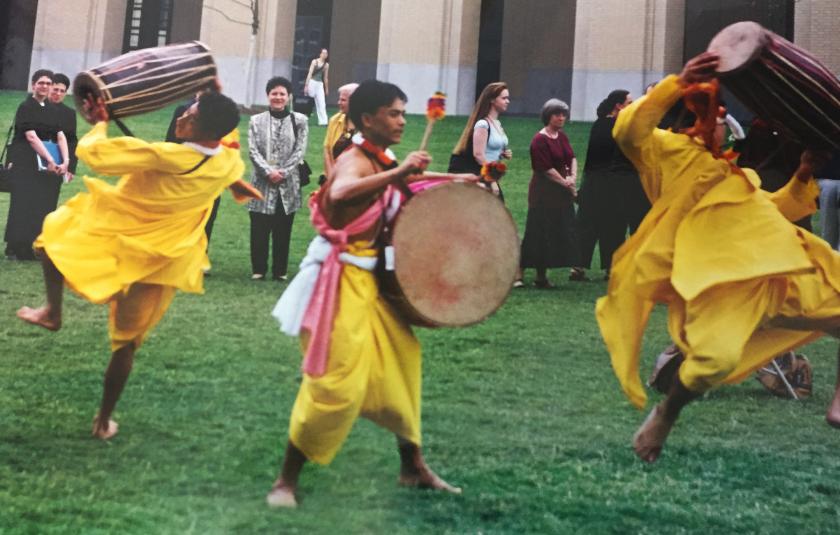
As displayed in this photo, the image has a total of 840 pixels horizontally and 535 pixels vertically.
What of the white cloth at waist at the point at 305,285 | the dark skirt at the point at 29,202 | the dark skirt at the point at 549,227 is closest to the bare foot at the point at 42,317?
the dark skirt at the point at 29,202

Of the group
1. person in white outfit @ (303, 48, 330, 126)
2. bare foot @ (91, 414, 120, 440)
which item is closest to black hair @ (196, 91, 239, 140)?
person in white outfit @ (303, 48, 330, 126)

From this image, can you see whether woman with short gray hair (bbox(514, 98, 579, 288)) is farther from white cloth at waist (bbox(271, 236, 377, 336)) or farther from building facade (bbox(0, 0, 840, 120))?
white cloth at waist (bbox(271, 236, 377, 336))

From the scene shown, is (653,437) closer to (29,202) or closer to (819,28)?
(819,28)

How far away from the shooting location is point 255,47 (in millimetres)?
3863

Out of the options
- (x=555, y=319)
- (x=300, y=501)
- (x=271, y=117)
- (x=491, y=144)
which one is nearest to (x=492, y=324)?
(x=555, y=319)

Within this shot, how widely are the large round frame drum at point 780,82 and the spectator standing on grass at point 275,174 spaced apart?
4.91 ft

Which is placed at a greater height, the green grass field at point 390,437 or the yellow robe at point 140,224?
the yellow robe at point 140,224

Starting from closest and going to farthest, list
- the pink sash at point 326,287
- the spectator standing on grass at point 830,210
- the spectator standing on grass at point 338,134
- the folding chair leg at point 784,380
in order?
the pink sash at point 326,287, the spectator standing on grass at point 338,134, the spectator standing on grass at point 830,210, the folding chair leg at point 784,380

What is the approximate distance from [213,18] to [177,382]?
135cm

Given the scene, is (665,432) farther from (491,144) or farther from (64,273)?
(64,273)

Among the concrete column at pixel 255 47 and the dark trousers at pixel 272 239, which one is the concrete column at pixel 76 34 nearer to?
the concrete column at pixel 255 47

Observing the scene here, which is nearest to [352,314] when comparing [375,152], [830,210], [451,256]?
[451,256]

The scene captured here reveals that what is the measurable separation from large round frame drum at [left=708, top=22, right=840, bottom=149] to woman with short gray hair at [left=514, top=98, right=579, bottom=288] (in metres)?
0.87

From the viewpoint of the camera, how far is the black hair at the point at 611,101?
3732 millimetres
